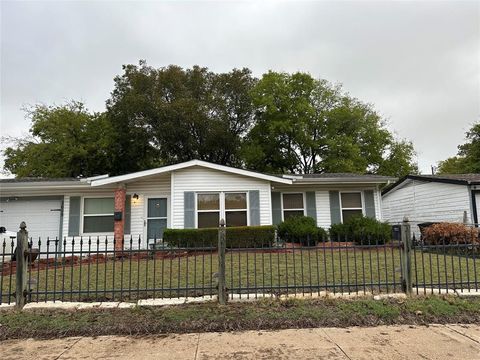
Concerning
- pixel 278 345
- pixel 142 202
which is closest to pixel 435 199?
pixel 142 202

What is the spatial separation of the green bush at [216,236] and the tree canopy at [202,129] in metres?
15.6

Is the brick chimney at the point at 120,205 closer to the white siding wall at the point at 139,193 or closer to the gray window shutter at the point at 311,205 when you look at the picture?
the white siding wall at the point at 139,193

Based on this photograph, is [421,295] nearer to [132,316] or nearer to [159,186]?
[132,316]

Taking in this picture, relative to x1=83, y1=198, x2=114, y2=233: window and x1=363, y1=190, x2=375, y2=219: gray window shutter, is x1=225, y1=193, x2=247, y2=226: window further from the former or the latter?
x1=363, y1=190, x2=375, y2=219: gray window shutter

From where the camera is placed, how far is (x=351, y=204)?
15133 mm

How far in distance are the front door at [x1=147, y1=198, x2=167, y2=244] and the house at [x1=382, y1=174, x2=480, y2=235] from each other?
1087 centimetres

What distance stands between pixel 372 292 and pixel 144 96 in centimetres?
2499

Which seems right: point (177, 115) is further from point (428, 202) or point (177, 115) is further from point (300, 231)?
point (428, 202)

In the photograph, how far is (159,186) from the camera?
13.7m

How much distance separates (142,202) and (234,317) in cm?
987

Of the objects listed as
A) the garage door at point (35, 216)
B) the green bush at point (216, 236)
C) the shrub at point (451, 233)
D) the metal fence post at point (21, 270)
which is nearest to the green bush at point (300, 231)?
the green bush at point (216, 236)

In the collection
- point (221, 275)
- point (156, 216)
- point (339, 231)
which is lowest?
point (221, 275)

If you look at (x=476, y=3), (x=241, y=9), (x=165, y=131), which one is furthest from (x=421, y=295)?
(x=165, y=131)

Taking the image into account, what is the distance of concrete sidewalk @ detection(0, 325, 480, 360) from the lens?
11.7 ft
